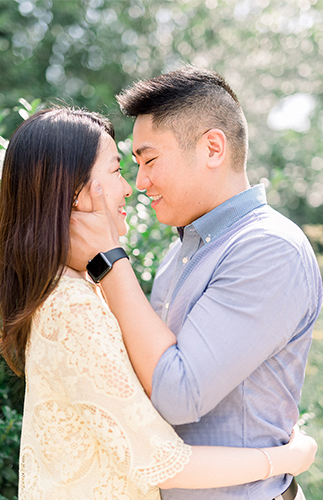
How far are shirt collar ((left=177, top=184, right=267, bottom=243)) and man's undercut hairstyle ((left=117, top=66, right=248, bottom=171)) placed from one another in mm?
216

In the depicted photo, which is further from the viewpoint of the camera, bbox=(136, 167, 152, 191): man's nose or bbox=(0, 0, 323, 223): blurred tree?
bbox=(0, 0, 323, 223): blurred tree

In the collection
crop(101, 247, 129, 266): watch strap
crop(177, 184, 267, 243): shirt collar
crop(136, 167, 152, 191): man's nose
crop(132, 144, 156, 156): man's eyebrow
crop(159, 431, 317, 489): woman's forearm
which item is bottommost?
crop(159, 431, 317, 489): woman's forearm

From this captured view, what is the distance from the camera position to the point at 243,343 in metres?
1.58

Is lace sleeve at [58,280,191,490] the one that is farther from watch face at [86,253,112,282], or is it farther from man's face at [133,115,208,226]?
man's face at [133,115,208,226]

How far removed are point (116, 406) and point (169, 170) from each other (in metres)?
1.13

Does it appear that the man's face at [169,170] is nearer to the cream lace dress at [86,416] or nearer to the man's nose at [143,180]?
the man's nose at [143,180]

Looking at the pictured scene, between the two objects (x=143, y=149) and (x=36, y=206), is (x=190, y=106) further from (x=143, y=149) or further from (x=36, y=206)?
(x=36, y=206)

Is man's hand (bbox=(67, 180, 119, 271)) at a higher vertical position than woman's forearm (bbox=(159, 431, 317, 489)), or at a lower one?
higher

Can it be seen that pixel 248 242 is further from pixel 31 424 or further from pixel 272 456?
pixel 31 424

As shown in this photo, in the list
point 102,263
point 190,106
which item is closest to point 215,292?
point 102,263

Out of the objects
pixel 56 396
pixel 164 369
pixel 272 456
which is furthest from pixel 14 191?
pixel 272 456


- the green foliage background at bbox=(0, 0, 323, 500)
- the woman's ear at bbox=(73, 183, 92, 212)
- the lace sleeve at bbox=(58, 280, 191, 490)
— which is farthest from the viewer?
the green foliage background at bbox=(0, 0, 323, 500)

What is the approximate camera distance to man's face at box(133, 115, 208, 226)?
7.09 ft

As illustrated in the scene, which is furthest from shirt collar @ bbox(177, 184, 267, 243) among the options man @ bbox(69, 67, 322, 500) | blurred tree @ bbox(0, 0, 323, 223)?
blurred tree @ bbox(0, 0, 323, 223)
